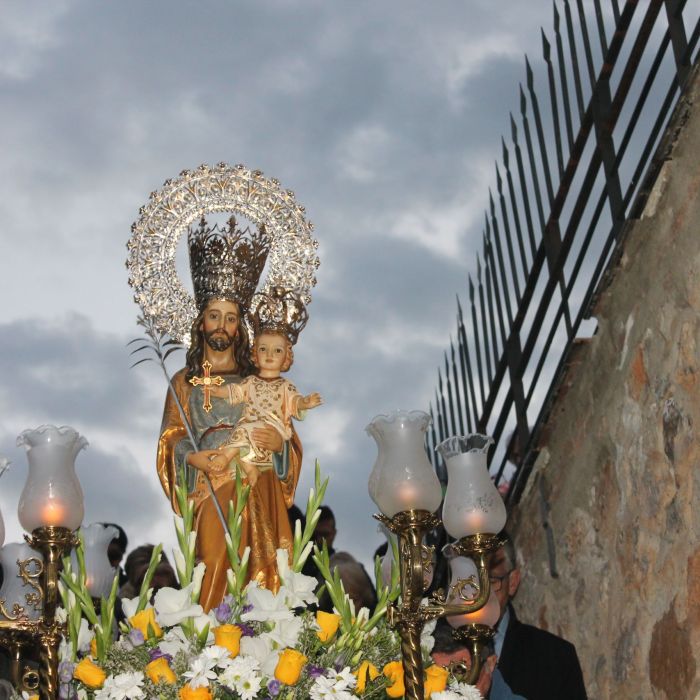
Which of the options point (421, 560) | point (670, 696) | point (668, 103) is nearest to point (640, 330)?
point (668, 103)

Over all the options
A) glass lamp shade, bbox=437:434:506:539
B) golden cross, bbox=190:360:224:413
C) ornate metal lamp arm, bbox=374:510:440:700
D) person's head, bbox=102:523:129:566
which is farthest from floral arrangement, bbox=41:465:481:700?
person's head, bbox=102:523:129:566

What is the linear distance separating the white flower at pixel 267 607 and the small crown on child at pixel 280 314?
1.91 m

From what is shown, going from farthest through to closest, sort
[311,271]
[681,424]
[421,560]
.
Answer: [311,271]
[681,424]
[421,560]

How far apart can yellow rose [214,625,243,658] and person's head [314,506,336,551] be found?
3.42 meters

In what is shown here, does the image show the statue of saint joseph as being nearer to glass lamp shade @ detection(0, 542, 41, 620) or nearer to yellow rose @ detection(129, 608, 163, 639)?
glass lamp shade @ detection(0, 542, 41, 620)

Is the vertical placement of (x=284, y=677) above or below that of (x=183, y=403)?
below

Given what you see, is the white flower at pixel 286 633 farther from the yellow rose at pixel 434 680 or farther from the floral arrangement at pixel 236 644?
the yellow rose at pixel 434 680

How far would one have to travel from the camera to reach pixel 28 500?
3.68 meters

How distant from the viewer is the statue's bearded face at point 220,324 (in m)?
5.43

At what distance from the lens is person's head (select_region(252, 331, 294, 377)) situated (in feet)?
17.5

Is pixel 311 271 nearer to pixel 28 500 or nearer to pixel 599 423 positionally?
pixel 599 423

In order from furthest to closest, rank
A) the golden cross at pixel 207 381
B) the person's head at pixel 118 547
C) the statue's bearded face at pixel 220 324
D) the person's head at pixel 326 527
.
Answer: the person's head at pixel 326 527
the person's head at pixel 118 547
the statue's bearded face at pixel 220 324
the golden cross at pixel 207 381

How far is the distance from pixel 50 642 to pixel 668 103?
2793mm

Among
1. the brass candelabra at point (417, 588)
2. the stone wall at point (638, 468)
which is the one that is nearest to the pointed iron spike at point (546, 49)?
the stone wall at point (638, 468)
